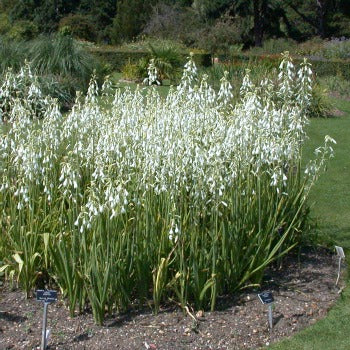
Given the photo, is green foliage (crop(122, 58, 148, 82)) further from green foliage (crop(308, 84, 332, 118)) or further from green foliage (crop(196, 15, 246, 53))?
green foliage (crop(196, 15, 246, 53))

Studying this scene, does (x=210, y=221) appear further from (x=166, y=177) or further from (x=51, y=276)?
(x=51, y=276)

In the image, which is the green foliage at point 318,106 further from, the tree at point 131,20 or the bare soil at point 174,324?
the tree at point 131,20

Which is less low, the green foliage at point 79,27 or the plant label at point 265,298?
the green foliage at point 79,27

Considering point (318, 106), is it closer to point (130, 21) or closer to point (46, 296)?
point (46, 296)

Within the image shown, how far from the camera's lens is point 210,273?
466 centimetres

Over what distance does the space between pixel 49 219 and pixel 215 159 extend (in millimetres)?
1427

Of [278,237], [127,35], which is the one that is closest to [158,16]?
[127,35]

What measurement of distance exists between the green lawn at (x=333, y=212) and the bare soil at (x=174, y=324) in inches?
3.8

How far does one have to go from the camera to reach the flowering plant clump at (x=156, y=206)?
14.4 feet

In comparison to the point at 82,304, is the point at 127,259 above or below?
above

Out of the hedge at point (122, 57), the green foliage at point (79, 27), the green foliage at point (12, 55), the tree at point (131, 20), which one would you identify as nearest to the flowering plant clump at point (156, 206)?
the green foliage at point (12, 55)

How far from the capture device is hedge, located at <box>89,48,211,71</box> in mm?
24406

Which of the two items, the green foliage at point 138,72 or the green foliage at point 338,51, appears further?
the green foliage at point 338,51

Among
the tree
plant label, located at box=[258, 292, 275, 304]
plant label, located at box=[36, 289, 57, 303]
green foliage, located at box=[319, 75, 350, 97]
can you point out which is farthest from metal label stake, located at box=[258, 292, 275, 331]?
the tree
